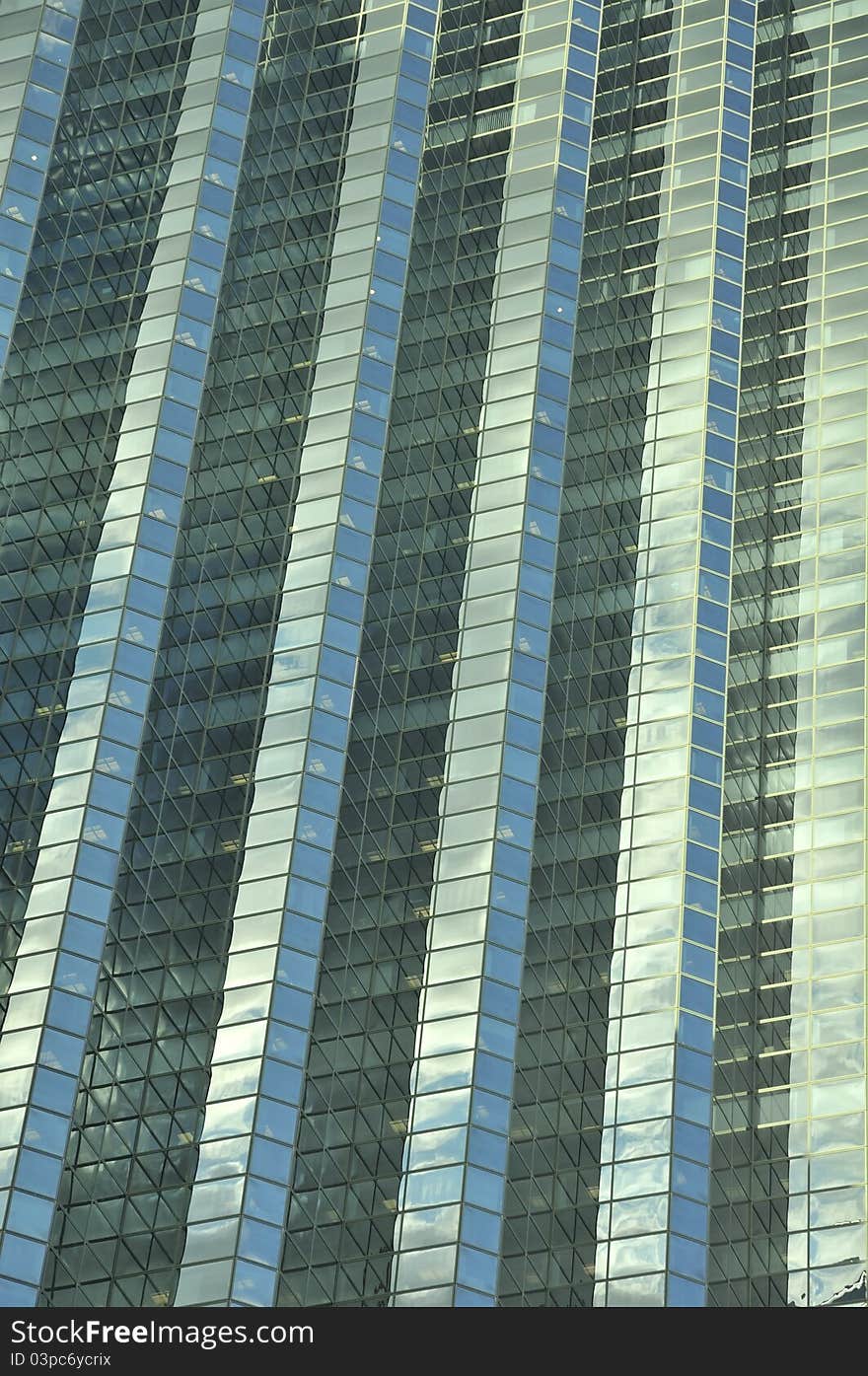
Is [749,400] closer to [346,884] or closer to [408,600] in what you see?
[408,600]

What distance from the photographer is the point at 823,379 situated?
10269cm

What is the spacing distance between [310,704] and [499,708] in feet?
22.9

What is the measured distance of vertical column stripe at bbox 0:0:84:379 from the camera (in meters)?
95.7

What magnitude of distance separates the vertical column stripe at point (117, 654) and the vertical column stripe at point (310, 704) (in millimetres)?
4696

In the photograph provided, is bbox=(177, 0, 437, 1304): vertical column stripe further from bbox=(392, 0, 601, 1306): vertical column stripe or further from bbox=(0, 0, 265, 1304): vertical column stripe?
bbox=(0, 0, 265, 1304): vertical column stripe

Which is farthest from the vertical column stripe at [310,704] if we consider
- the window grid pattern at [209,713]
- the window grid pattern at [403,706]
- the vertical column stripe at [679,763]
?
the vertical column stripe at [679,763]

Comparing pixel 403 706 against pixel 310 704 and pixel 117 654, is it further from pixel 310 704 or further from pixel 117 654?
pixel 117 654

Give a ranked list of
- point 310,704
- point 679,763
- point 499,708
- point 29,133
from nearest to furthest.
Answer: point 310,704 < point 499,708 < point 679,763 < point 29,133

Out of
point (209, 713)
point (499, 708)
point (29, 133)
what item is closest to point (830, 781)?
point (499, 708)

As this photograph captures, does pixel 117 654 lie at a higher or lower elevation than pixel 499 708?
lower

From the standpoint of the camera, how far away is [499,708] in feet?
290

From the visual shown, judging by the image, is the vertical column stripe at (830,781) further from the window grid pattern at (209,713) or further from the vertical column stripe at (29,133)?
the vertical column stripe at (29,133)
